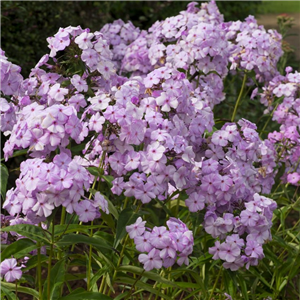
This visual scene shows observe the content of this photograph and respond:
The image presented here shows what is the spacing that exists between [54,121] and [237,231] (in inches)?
31.7

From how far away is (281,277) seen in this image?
2637 mm

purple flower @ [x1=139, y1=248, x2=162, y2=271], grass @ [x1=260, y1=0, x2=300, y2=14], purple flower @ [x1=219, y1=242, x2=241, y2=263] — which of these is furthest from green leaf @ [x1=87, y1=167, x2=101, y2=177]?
grass @ [x1=260, y1=0, x2=300, y2=14]

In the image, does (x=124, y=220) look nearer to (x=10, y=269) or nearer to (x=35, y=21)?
(x=10, y=269)

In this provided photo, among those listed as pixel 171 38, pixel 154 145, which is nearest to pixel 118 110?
pixel 154 145

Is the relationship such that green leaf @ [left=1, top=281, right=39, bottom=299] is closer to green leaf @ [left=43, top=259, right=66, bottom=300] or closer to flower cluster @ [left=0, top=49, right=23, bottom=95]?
green leaf @ [left=43, top=259, right=66, bottom=300]

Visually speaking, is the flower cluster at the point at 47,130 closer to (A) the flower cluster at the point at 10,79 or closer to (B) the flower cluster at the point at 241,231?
(A) the flower cluster at the point at 10,79

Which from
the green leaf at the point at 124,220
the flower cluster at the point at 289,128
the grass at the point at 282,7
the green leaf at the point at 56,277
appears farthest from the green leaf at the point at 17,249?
the grass at the point at 282,7

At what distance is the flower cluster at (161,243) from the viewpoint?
5.86ft

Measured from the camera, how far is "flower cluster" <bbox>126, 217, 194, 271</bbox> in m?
1.79

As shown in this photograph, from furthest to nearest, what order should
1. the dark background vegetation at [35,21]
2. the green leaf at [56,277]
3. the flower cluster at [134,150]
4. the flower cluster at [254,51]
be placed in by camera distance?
the dark background vegetation at [35,21] → the flower cluster at [254,51] → the green leaf at [56,277] → the flower cluster at [134,150]

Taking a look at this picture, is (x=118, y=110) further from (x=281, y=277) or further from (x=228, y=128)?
(x=281, y=277)

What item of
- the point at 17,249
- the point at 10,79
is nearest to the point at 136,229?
the point at 17,249

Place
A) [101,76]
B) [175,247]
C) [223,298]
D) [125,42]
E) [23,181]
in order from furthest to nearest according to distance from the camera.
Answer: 1. [125,42]
2. [223,298]
3. [101,76]
4. [175,247]
5. [23,181]

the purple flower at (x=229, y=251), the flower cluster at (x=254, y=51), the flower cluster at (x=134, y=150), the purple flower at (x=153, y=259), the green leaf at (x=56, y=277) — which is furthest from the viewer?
the flower cluster at (x=254, y=51)
